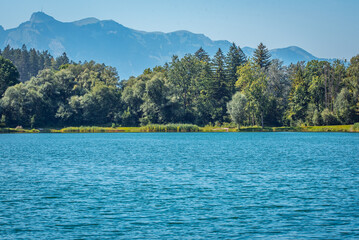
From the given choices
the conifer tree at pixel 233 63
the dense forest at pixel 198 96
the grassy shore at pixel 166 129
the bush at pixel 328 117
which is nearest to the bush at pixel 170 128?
the grassy shore at pixel 166 129

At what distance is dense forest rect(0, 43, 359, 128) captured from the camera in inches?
4375

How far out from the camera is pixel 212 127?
123 metres

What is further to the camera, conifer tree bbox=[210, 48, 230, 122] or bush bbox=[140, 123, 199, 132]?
conifer tree bbox=[210, 48, 230, 122]

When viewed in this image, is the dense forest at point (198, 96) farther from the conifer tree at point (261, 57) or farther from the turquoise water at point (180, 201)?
the turquoise water at point (180, 201)

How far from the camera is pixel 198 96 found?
134m

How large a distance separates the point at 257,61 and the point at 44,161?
359ft

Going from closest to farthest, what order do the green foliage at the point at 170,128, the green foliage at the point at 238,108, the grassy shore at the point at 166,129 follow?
the green foliage at the point at 238,108
the grassy shore at the point at 166,129
the green foliage at the point at 170,128

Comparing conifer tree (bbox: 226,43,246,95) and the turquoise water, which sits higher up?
conifer tree (bbox: 226,43,246,95)

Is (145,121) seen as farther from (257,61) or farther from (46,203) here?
(46,203)

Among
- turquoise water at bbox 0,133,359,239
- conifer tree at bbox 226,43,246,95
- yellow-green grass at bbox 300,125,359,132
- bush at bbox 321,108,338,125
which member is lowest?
turquoise water at bbox 0,133,359,239

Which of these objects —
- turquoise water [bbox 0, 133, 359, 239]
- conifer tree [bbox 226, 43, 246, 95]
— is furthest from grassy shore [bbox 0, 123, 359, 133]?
turquoise water [bbox 0, 133, 359, 239]

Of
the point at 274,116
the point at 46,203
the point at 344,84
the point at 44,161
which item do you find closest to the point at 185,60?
the point at 274,116

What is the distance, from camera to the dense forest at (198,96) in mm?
111125

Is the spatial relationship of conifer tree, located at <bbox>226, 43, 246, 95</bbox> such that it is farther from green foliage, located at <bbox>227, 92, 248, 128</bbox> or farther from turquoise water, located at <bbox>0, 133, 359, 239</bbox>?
turquoise water, located at <bbox>0, 133, 359, 239</bbox>
